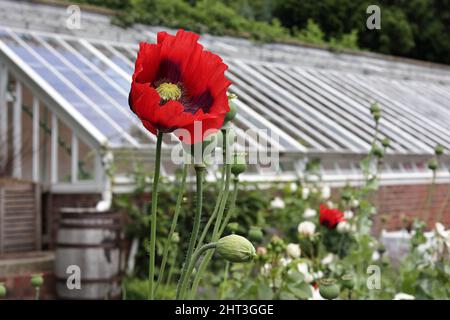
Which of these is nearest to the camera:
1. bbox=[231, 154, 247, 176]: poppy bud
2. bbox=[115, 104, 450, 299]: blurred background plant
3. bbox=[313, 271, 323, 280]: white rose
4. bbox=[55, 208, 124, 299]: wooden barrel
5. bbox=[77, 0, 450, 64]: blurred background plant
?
bbox=[231, 154, 247, 176]: poppy bud

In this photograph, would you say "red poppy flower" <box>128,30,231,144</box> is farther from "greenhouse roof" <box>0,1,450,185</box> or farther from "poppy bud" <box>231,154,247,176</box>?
"greenhouse roof" <box>0,1,450,185</box>

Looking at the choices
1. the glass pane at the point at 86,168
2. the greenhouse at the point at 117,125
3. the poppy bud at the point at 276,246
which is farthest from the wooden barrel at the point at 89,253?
the poppy bud at the point at 276,246

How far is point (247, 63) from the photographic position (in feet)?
27.3

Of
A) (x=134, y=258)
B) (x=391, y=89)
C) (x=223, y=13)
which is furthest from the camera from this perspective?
(x=223, y=13)

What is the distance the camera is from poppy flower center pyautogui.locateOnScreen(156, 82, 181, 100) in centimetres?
58

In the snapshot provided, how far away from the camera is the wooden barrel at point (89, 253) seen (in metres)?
4.42

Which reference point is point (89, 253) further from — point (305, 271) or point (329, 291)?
point (329, 291)

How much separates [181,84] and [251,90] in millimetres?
6501

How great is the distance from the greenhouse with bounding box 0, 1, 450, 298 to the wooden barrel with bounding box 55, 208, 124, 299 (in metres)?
0.29

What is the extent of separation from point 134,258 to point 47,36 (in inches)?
97.4

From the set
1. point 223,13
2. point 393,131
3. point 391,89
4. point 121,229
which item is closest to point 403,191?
point 393,131

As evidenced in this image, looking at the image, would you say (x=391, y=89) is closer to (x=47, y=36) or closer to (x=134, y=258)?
(x=47, y=36)

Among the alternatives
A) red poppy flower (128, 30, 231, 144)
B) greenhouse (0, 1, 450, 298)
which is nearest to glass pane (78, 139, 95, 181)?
greenhouse (0, 1, 450, 298)

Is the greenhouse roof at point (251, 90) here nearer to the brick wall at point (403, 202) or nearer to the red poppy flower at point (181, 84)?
the brick wall at point (403, 202)
